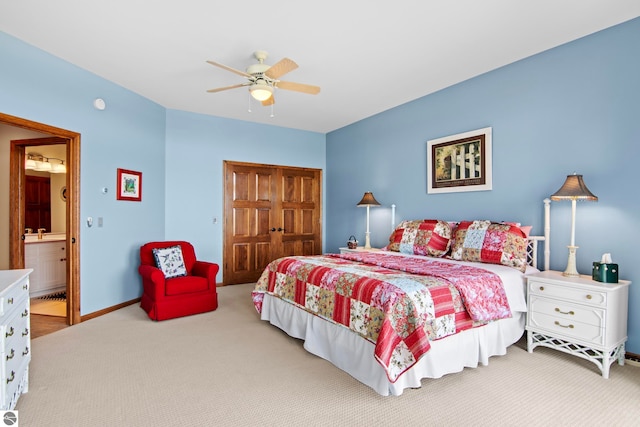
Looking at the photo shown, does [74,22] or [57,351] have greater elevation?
[74,22]

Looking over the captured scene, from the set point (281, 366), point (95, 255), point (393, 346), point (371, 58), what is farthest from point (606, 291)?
point (95, 255)

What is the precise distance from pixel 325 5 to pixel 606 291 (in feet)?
9.88

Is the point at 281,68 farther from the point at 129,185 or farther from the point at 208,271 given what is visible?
the point at 129,185

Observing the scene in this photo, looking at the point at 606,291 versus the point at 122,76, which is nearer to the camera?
the point at 606,291

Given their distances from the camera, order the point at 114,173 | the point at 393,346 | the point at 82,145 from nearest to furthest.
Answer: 1. the point at 393,346
2. the point at 82,145
3. the point at 114,173

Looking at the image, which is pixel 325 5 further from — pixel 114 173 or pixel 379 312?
pixel 114 173

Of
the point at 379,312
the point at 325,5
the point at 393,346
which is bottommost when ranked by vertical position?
the point at 393,346

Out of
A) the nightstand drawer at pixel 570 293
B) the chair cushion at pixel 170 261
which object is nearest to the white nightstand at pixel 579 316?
the nightstand drawer at pixel 570 293

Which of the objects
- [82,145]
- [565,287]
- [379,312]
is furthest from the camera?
[82,145]

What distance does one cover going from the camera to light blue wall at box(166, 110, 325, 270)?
5.07m

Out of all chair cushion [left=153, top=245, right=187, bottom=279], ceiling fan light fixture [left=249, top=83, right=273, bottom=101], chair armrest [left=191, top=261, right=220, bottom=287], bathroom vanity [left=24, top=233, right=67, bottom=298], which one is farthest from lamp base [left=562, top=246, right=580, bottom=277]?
bathroom vanity [left=24, top=233, right=67, bottom=298]

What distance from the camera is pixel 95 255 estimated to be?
3865mm

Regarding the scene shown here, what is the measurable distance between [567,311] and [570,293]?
15 cm

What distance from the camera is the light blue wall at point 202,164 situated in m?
5.07
